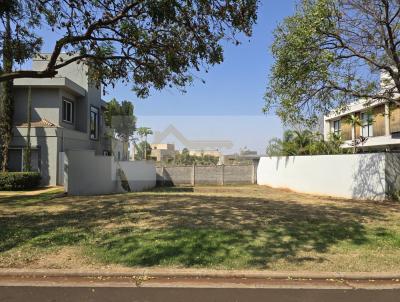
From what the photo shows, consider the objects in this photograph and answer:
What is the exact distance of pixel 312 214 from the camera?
38.9 feet

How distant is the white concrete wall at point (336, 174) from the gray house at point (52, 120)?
12301mm

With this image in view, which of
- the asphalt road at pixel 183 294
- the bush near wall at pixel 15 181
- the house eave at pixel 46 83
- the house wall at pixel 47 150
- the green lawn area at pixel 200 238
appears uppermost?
the house eave at pixel 46 83

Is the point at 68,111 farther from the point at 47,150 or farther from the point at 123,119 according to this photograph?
the point at 123,119

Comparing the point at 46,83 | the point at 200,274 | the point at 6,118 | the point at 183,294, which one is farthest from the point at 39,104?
the point at 183,294

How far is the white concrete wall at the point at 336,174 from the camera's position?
55.5 feet

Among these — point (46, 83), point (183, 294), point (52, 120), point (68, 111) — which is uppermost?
point (46, 83)

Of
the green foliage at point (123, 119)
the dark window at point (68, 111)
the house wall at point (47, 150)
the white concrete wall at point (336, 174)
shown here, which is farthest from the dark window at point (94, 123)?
the white concrete wall at point (336, 174)

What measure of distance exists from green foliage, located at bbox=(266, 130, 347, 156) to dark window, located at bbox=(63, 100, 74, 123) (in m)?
13.8

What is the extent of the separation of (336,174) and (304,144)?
27.1 ft

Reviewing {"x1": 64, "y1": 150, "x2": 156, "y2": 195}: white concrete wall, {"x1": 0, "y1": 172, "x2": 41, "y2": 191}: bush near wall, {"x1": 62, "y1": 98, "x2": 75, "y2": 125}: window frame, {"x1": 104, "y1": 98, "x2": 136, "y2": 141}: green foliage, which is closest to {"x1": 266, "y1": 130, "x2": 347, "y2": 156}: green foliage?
{"x1": 64, "y1": 150, "x2": 156, "y2": 195}: white concrete wall

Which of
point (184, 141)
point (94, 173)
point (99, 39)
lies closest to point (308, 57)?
point (99, 39)

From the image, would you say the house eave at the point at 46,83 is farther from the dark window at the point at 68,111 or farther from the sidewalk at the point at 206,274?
the sidewalk at the point at 206,274

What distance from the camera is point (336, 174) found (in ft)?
66.5

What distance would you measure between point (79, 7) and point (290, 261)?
8.19 meters
